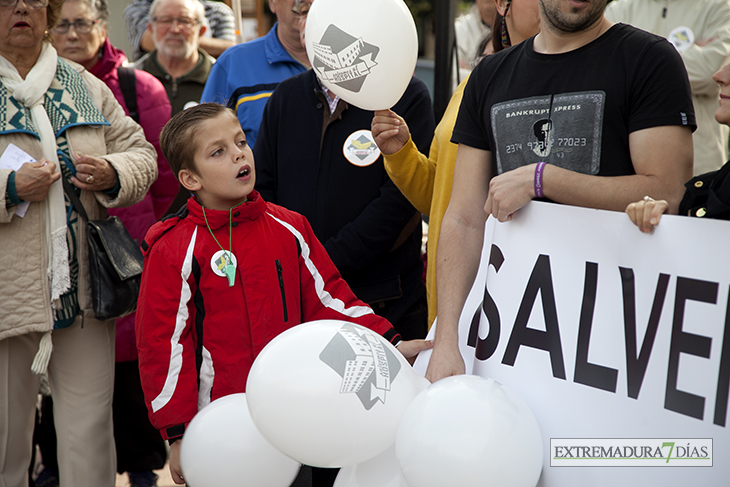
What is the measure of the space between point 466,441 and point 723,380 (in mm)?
598

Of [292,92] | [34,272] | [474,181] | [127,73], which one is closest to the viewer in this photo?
[474,181]

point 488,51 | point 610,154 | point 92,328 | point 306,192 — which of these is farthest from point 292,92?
point 610,154

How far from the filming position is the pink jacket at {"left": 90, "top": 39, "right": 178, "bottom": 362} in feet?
12.1

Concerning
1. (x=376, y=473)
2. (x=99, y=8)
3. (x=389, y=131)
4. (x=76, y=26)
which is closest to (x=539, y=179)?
(x=389, y=131)

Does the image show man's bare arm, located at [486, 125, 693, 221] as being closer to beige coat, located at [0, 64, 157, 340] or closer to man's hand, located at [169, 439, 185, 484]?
man's hand, located at [169, 439, 185, 484]

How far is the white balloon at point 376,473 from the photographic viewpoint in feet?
5.73

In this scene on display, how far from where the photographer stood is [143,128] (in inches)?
147

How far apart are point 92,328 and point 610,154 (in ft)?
7.38

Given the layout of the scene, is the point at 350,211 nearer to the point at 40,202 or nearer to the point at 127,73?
the point at 40,202

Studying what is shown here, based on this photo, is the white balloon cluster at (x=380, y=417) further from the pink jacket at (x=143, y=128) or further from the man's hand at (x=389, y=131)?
the pink jacket at (x=143, y=128)

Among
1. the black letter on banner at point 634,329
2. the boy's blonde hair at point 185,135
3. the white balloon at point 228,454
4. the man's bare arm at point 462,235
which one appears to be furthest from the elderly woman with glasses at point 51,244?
the black letter on banner at point 634,329

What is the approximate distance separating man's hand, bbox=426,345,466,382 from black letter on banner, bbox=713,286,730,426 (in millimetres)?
639

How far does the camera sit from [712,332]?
1589 millimetres

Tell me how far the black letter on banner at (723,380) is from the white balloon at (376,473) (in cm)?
76
